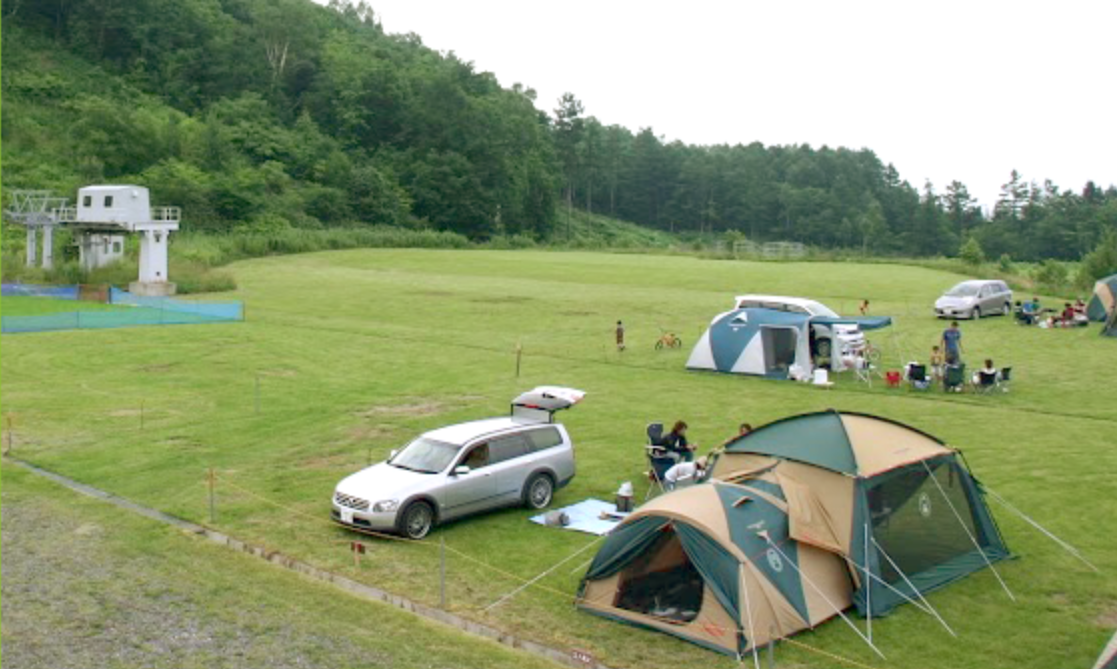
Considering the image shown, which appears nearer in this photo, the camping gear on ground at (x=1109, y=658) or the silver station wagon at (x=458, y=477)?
the camping gear on ground at (x=1109, y=658)

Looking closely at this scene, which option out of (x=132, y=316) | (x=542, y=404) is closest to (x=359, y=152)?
(x=132, y=316)

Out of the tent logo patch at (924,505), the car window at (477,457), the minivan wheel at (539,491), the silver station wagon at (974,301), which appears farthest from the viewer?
the silver station wagon at (974,301)

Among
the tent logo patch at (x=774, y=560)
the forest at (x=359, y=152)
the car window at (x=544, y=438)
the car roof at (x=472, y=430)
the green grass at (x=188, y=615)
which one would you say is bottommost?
the green grass at (x=188, y=615)

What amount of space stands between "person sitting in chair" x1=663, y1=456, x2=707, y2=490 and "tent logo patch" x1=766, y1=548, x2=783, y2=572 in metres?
3.64

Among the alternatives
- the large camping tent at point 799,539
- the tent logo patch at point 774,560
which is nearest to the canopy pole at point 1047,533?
the large camping tent at point 799,539

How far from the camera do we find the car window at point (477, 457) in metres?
16.5

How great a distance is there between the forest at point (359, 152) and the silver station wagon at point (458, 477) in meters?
70.9

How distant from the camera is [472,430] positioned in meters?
17.2

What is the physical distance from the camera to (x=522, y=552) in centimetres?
1505

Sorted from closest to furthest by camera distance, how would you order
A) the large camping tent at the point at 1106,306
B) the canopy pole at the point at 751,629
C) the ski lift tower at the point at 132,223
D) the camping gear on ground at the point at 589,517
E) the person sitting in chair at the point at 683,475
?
the canopy pole at the point at 751,629
the camping gear on ground at the point at 589,517
the person sitting in chair at the point at 683,475
the large camping tent at the point at 1106,306
the ski lift tower at the point at 132,223

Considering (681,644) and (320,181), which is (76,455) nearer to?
(681,644)

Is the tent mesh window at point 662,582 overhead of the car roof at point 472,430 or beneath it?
beneath

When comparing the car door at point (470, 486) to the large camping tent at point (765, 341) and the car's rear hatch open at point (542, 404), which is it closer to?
the car's rear hatch open at point (542, 404)

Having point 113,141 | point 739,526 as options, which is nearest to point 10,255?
point 113,141
